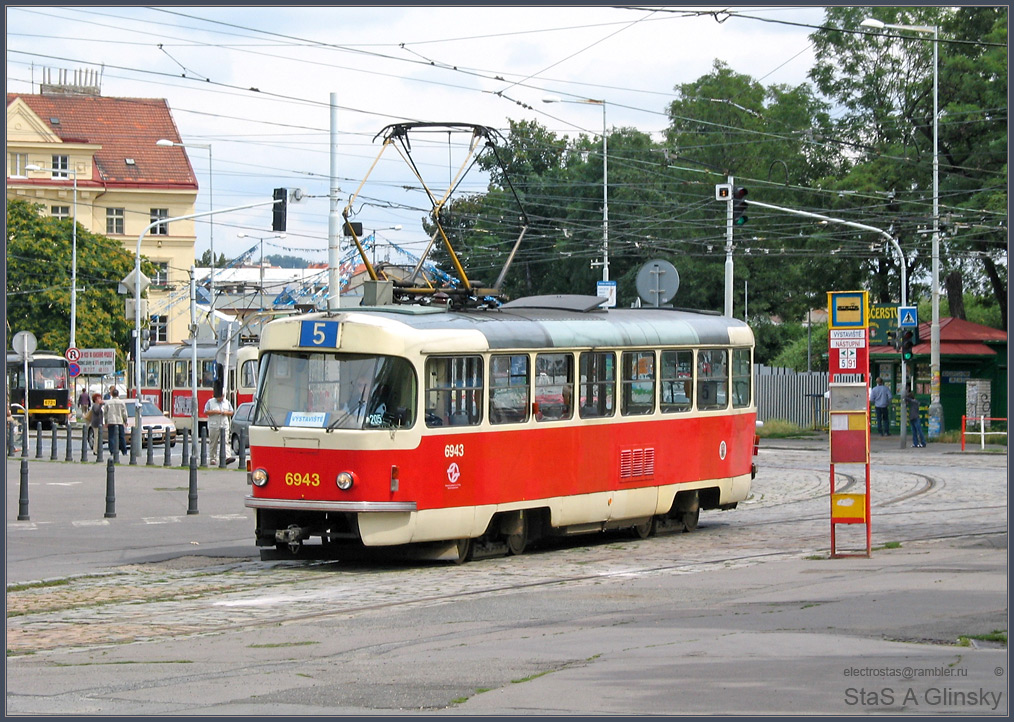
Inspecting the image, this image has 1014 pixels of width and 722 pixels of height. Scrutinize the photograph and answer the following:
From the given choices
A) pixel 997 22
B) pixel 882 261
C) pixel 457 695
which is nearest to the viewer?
pixel 457 695

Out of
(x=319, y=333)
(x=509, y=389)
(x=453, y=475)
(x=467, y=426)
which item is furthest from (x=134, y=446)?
(x=453, y=475)

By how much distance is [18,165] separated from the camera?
86.7 metres

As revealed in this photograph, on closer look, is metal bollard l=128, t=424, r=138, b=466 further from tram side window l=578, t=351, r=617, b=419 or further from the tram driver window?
the tram driver window

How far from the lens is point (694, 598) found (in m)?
12.9

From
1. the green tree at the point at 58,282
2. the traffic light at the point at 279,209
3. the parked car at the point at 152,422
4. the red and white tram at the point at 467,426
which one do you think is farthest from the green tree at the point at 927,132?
the green tree at the point at 58,282

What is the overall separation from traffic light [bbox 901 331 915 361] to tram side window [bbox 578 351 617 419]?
2455 centimetres

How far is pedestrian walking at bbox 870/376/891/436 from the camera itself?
44750mm

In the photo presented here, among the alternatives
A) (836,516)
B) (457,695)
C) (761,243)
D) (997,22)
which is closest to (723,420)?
(836,516)

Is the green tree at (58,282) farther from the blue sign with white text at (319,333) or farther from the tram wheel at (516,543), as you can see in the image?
the blue sign with white text at (319,333)

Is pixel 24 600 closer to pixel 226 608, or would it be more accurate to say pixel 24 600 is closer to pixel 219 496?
pixel 226 608

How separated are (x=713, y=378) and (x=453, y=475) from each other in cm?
547

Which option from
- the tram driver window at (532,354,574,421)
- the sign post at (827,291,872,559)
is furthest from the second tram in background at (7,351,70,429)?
the sign post at (827,291,872,559)

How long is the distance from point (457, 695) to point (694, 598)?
500 centimetres

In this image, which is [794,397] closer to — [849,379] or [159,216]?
[849,379]
